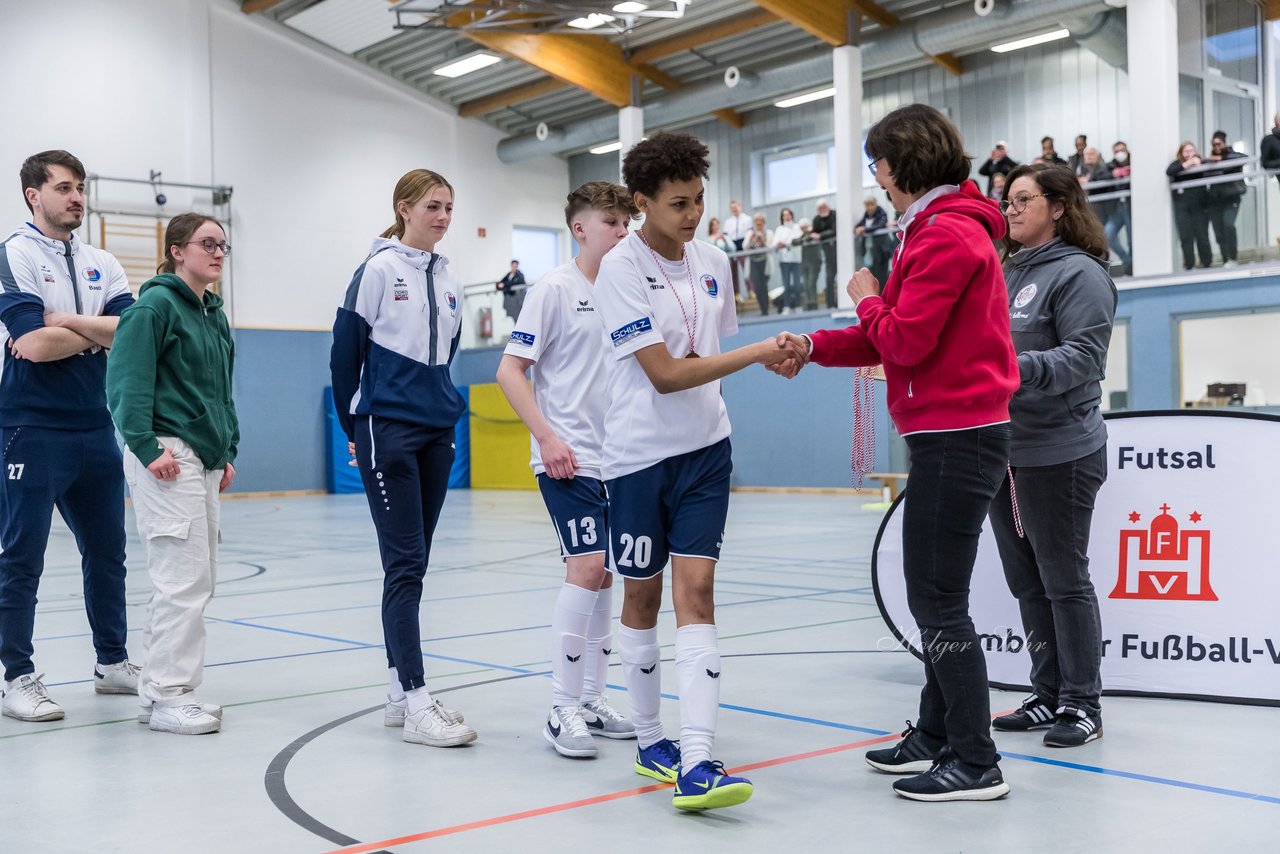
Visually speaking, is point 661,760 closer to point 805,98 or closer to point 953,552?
point 953,552

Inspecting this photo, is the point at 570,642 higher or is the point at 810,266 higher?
the point at 810,266

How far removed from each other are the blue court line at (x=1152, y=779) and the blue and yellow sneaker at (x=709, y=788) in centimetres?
106

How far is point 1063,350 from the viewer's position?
147 inches

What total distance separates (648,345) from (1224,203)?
47.2ft

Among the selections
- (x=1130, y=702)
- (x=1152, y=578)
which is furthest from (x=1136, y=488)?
(x=1130, y=702)

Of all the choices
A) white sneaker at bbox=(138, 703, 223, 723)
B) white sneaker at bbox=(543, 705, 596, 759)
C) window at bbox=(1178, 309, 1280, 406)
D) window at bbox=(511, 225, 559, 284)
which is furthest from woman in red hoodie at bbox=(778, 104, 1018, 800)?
window at bbox=(511, 225, 559, 284)

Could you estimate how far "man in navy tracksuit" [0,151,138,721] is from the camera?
171 inches

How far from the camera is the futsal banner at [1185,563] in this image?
14.1 ft

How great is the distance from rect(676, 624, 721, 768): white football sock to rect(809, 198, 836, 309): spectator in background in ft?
54.4

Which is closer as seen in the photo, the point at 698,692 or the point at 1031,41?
the point at 698,692

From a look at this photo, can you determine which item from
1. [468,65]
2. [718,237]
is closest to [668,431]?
[718,237]

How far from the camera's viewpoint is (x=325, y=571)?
9297 mm

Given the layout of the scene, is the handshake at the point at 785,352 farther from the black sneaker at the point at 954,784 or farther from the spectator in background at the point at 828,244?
the spectator in background at the point at 828,244

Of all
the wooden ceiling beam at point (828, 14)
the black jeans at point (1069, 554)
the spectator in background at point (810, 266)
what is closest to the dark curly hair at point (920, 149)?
the black jeans at point (1069, 554)
